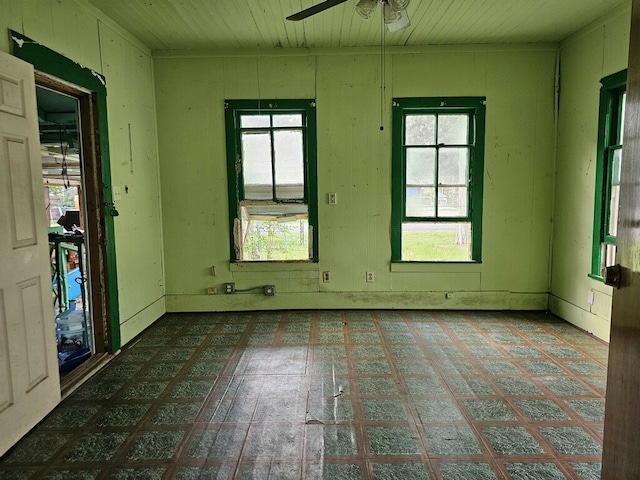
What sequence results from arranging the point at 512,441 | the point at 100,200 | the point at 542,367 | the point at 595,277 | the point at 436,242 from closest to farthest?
the point at 512,441 < the point at 542,367 < the point at 100,200 < the point at 595,277 < the point at 436,242

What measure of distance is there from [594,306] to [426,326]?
1.59 metres

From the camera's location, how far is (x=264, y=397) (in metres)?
2.65

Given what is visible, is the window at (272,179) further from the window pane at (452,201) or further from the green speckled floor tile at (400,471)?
the green speckled floor tile at (400,471)

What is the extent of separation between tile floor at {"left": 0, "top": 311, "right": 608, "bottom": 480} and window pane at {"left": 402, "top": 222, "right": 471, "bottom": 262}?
3.20ft

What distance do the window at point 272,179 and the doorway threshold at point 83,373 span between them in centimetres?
169

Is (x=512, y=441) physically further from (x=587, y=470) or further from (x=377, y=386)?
(x=377, y=386)

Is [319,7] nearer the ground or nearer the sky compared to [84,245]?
nearer the sky

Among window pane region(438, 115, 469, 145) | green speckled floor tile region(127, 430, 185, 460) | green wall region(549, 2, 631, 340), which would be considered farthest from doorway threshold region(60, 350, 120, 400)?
green wall region(549, 2, 631, 340)

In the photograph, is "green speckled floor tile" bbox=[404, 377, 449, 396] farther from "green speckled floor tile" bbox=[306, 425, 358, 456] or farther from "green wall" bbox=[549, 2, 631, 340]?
"green wall" bbox=[549, 2, 631, 340]

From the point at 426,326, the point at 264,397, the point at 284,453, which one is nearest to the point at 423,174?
the point at 426,326

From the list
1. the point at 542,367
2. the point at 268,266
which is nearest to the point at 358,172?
the point at 268,266

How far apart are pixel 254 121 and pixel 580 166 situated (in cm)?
348

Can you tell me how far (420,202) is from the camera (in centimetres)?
447

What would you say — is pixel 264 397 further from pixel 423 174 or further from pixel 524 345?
pixel 423 174
